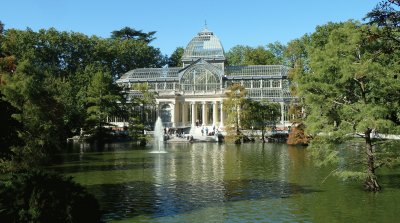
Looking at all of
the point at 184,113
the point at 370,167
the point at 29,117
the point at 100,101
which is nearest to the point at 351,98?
the point at 370,167

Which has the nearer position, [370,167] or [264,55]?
[370,167]

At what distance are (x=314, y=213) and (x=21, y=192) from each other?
10.5m

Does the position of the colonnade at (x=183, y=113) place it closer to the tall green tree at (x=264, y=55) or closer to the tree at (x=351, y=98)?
the tall green tree at (x=264, y=55)

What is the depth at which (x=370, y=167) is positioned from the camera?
69.2 ft

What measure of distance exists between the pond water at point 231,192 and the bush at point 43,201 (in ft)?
10.8

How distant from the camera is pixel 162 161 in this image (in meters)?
35.8

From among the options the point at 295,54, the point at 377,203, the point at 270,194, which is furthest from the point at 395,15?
the point at 295,54

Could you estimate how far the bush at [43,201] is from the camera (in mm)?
12727

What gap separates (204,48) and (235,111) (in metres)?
24.2

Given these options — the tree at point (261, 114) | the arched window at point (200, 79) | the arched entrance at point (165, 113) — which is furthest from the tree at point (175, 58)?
the tree at point (261, 114)

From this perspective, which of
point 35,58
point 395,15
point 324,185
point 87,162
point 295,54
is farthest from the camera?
point 35,58

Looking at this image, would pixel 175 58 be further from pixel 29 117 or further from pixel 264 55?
pixel 29 117

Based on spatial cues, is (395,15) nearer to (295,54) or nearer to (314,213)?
(314,213)

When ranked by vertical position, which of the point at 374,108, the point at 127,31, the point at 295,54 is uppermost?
the point at 127,31
